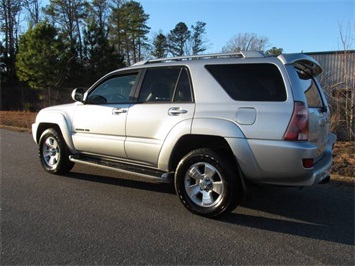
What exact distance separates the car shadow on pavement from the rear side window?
1471 millimetres

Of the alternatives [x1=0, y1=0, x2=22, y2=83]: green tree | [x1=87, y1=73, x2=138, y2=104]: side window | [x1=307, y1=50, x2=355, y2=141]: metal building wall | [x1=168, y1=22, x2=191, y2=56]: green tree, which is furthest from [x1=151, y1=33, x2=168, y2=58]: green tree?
[x1=87, y1=73, x2=138, y2=104]: side window

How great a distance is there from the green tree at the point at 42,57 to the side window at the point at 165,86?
19714 millimetres

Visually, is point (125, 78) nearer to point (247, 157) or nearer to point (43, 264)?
point (247, 157)

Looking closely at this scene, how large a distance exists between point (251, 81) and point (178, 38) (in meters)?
55.8

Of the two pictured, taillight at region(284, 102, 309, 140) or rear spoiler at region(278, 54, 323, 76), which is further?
rear spoiler at region(278, 54, 323, 76)

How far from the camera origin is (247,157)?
164 inches

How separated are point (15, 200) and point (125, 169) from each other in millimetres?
1580

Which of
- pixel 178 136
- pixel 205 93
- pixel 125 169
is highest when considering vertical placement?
pixel 205 93

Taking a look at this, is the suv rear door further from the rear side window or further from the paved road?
the paved road

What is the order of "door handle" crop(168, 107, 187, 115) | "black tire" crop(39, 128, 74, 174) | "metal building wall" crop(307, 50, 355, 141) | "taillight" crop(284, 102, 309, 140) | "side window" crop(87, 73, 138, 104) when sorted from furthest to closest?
"metal building wall" crop(307, 50, 355, 141) < "black tire" crop(39, 128, 74, 174) < "side window" crop(87, 73, 138, 104) < "door handle" crop(168, 107, 187, 115) < "taillight" crop(284, 102, 309, 140)

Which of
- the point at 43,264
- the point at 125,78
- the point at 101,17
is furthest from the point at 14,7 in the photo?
the point at 43,264

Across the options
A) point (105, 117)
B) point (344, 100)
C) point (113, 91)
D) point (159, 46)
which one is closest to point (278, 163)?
point (105, 117)

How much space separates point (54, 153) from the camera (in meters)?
6.39

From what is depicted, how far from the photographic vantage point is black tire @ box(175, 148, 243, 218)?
4270 millimetres
